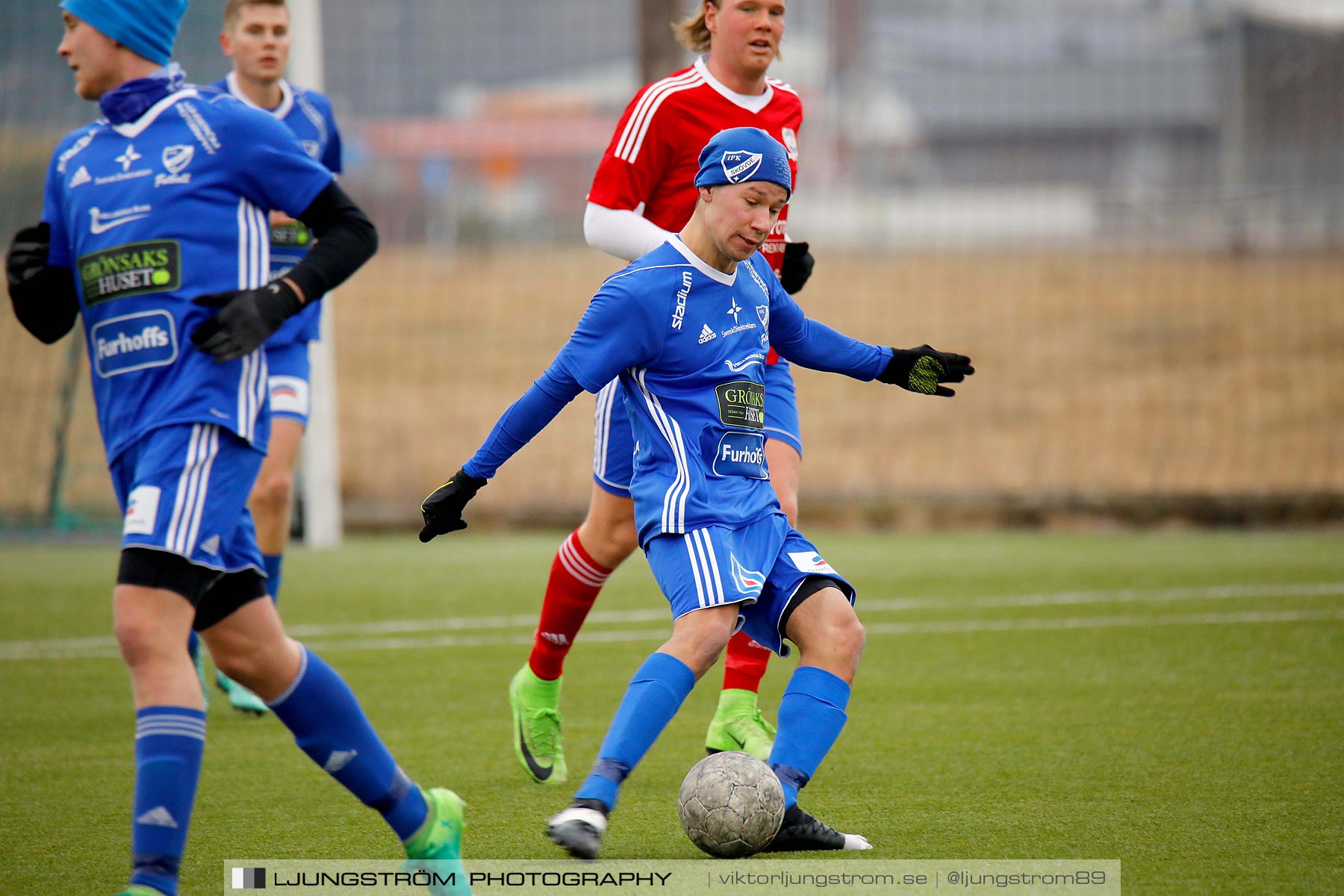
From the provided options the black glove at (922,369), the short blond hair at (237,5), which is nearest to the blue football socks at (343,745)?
the black glove at (922,369)

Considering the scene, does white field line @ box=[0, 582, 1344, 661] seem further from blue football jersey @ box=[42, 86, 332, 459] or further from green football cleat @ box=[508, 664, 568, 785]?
blue football jersey @ box=[42, 86, 332, 459]

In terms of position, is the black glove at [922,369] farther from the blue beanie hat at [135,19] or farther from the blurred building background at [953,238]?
the blurred building background at [953,238]

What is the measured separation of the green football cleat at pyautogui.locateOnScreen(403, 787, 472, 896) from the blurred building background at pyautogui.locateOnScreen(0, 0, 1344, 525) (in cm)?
769

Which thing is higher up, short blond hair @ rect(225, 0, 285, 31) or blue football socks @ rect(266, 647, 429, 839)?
short blond hair @ rect(225, 0, 285, 31)

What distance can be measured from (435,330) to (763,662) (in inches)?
470

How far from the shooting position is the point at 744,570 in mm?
3488

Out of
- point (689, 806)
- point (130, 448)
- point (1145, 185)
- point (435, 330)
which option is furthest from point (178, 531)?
point (1145, 185)

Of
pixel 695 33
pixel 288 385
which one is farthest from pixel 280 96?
pixel 695 33

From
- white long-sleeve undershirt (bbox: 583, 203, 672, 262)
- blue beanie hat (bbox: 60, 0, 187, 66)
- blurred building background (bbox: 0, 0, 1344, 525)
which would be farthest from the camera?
blurred building background (bbox: 0, 0, 1344, 525)

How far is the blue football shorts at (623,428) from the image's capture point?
429 cm

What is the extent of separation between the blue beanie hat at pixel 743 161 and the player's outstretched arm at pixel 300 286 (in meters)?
0.80

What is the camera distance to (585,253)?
1758 centimetres

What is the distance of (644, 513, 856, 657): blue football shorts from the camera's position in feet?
11.3

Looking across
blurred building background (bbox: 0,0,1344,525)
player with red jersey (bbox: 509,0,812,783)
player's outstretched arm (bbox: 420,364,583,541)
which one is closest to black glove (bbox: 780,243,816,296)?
player with red jersey (bbox: 509,0,812,783)
